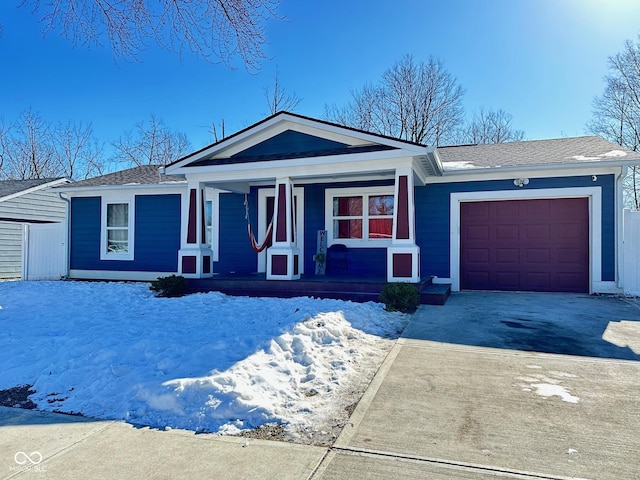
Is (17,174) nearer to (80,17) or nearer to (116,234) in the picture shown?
(116,234)

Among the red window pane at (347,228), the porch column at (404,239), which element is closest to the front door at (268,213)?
the red window pane at (347,228)

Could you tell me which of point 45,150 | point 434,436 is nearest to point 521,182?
point 434,436

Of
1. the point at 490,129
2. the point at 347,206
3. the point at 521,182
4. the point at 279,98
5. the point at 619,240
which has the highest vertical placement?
the point at 279,98

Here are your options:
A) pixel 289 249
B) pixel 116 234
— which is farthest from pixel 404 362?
pixel 116 234

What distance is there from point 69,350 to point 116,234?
830cm

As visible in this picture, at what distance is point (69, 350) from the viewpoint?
4566 millimetres

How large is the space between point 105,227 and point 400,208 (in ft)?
28.6

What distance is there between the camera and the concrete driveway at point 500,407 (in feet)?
7.84

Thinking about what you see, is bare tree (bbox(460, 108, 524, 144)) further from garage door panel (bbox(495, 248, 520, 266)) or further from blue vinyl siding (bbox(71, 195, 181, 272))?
blue vinyl siding (bbox(71, 195, 181, 272))

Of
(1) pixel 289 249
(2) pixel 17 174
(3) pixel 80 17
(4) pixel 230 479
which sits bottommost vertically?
(4) pixel 230 479

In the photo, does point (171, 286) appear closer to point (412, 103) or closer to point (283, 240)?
point (283, 240)

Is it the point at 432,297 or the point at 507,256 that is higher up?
the point at 507,256

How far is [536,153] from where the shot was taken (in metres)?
9.93

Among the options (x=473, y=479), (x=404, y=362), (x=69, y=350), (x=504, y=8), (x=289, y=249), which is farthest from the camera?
(x=504, y=8)
